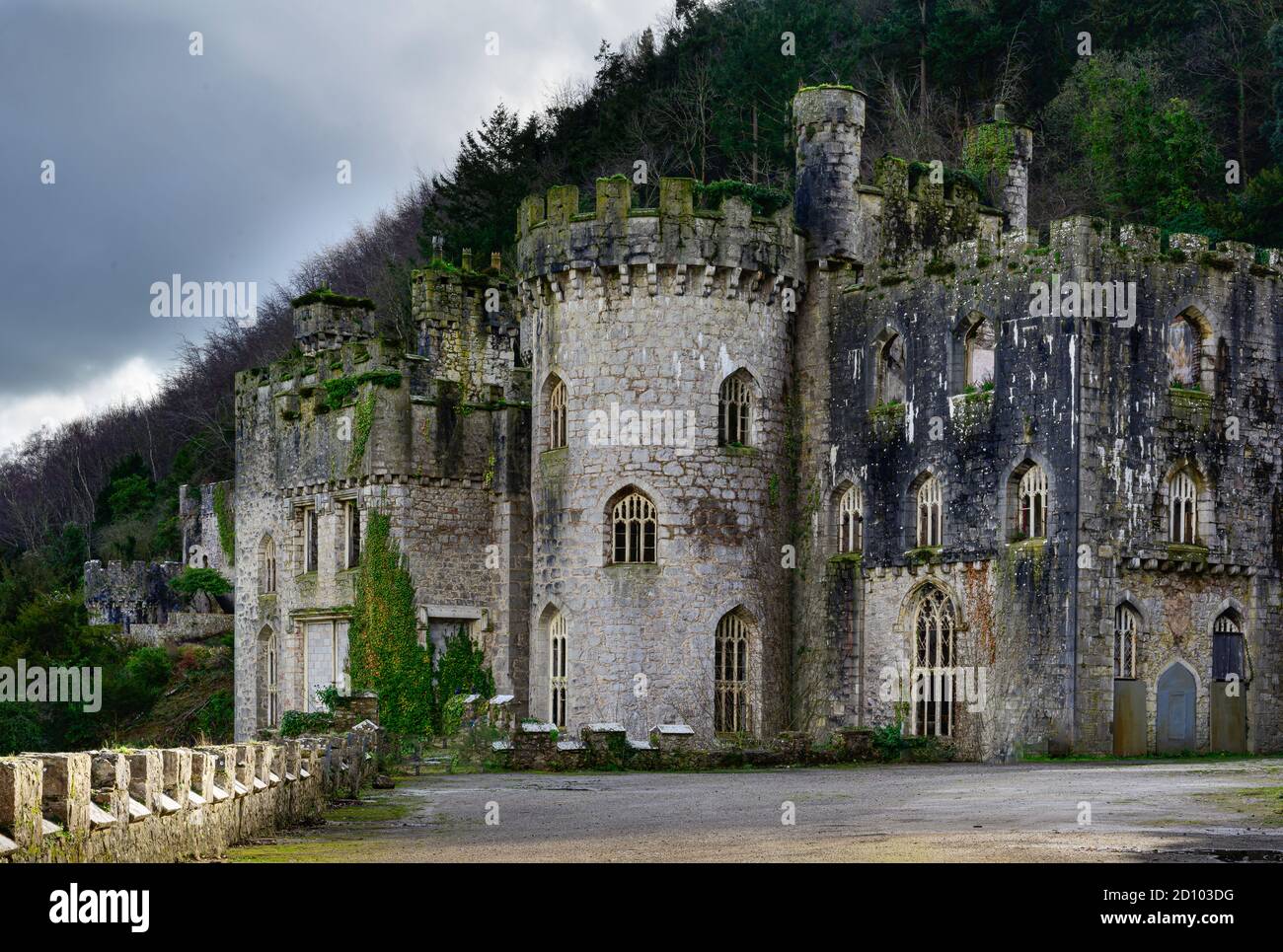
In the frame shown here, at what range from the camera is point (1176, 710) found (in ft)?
115

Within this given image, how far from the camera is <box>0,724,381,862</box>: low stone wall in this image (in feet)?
40.2

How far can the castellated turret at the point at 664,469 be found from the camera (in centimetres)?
3728

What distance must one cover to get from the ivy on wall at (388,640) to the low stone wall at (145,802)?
2022 cm

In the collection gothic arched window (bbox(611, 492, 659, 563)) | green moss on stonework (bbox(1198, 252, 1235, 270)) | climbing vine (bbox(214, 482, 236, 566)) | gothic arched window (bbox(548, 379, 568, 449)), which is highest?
green moss on stonework (bbox(1198, 252, 1235, 270))

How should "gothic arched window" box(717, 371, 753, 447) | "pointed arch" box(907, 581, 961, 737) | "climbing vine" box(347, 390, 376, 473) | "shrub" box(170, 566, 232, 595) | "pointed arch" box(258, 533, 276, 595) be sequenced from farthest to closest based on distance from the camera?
"shrub" box(170, 566, 232, 595), "pointed arch" box(258, 533, 276, 595), "climbing vine" box(347, 390, 376, 473), "gothic arched window" box(717, 371, 753, 447), "pointed arch" box(907, 581, 961, 737)

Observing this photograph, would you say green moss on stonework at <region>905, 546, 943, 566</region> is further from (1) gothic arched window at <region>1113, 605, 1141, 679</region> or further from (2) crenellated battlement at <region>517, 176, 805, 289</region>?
(2) crenellated battlement at <region>517, 176, 805, 289</region>

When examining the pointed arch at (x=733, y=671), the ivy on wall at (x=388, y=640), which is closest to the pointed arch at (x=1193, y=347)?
the pointed arch at (x=733, y=671)

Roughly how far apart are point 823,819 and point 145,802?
7.55m

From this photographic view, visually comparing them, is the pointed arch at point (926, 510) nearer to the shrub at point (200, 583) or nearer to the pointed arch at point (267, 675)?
the pointed arch at point (267, 675)

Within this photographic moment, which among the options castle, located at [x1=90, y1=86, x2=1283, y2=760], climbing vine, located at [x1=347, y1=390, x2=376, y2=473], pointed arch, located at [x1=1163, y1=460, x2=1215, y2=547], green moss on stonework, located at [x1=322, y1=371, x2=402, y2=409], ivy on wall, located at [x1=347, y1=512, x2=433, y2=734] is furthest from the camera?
green moss on stonework, located at [x1=322, y1=371, x2=402, y2=409]

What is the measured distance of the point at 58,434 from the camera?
125750 mm

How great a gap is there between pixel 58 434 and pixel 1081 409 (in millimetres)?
102697

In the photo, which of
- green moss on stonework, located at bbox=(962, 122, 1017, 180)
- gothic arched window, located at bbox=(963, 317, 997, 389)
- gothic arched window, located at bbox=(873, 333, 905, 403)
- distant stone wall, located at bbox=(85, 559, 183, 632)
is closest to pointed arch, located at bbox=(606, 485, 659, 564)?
gothic arched window, located at bbox=(873, 333, 905, 403)

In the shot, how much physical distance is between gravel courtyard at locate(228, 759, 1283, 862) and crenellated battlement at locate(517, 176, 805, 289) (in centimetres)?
1231
